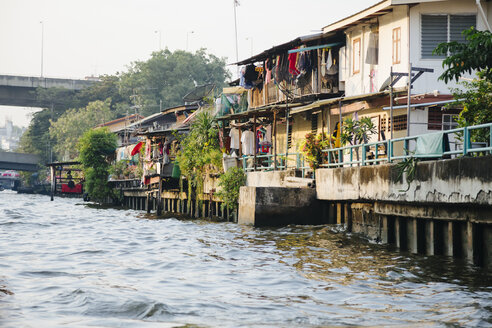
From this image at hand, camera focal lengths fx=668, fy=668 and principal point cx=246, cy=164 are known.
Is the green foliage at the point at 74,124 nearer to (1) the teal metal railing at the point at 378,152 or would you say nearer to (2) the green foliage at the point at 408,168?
(1) the teal metal railing at the point at 378,152

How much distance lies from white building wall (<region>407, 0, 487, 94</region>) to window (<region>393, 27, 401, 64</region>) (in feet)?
2.21

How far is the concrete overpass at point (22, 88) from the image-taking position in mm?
84562

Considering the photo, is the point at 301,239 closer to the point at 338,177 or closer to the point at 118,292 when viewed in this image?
the point at 338,177

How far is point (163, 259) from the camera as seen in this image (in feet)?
48.5

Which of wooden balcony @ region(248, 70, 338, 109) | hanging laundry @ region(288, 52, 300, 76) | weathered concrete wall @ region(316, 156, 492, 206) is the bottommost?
weathered concrete wall @ region(316, 156, 492, 206)

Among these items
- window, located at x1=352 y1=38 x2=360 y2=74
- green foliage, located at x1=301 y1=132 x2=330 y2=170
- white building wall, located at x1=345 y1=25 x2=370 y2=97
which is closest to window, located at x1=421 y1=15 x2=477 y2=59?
white building wall, located at x1=345 y1=25 x2=370 y2=97

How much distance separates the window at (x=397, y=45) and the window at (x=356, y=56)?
3.03m

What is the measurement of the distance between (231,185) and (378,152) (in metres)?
7.29

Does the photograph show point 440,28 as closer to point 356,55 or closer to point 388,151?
point 356,55

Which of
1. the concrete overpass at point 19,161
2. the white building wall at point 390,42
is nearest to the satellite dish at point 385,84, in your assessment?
the white building wall at point 390,42

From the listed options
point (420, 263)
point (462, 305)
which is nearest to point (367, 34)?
point (420, 263)

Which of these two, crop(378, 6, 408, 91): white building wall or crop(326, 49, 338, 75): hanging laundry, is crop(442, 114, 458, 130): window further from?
crop(326, 49, 338, 75): hanging laundry

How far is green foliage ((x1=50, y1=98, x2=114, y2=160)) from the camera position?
8300 cm

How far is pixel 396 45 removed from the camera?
22828mm
